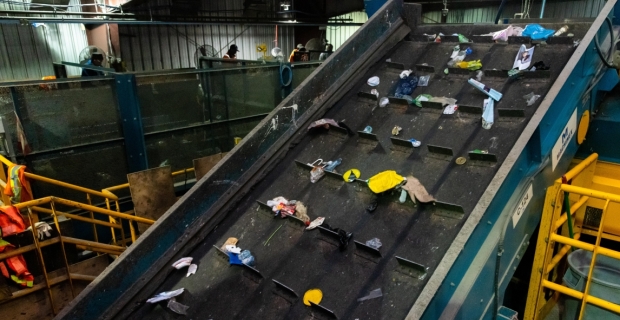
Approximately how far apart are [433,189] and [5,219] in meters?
3.47

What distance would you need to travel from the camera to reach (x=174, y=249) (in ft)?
8.73

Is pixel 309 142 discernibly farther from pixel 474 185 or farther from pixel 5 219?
pixel 5 219

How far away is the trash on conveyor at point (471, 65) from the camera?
3.07 meters

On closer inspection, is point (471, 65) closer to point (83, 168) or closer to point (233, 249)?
point (233, 249)

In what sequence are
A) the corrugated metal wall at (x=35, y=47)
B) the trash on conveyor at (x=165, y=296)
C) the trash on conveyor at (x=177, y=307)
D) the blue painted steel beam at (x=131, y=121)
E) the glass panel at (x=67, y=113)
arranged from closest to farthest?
the trash on conveyor at (x=177, y=307)
the trash on conveyor at (x=165, y=296)
the glass panel at (x=67, y=113)
the blue painted steel beam at (x=131, y=121)
the corrugated metal wall at (x=35, y=47)

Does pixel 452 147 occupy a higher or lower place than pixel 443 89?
lower

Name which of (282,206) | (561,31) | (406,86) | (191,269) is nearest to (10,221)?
(191,269)

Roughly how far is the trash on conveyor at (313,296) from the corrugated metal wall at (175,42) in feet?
45.5

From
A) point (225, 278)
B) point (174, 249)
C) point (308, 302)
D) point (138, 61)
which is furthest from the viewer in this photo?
point (138, 61)

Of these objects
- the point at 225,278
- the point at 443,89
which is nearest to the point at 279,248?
the point at 225,278

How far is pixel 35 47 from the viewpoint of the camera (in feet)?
41.4

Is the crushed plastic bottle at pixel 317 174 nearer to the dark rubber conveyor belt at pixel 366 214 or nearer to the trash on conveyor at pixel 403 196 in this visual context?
the dark rubber conveyor belt at pixel 366 214

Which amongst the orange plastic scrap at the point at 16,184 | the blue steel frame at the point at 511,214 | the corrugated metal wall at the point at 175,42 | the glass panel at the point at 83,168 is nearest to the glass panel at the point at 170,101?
the glass panel at the point at 83,168

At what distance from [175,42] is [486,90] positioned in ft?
46.0
